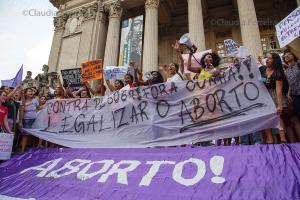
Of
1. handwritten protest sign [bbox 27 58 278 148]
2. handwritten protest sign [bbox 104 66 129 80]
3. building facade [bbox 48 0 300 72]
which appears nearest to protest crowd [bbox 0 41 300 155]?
handwritten protest sign [bbox 27 58 278 148]

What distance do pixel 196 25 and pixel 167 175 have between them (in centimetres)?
1241

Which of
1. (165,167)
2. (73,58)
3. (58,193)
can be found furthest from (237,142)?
(73,58)

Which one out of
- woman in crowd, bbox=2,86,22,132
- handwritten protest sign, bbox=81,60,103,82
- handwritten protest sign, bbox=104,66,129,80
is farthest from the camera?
handwritten protest sign, bbox=104,66,129,80

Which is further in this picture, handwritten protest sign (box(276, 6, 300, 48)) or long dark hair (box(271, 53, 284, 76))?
handwritten protest sign (box(276, 6, 300, 48))

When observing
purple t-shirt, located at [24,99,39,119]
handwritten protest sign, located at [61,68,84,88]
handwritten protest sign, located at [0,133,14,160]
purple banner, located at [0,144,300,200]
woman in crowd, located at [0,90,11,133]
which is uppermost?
handwritten protest sign, located at [61,68,84,88]

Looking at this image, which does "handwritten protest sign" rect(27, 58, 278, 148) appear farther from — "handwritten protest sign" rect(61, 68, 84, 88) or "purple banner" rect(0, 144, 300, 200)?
"handwritten protest sign" rect(61, 68, 84, 88)

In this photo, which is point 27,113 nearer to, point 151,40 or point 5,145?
point 5,145

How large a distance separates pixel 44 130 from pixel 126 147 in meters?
2.62

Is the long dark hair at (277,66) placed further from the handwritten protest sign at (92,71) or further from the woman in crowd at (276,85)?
the handwritten protest sign at (92,71)

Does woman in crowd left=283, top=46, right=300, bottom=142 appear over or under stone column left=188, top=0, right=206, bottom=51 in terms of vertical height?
under

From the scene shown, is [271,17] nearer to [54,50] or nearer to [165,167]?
[54,50]

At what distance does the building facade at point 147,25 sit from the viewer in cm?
1680

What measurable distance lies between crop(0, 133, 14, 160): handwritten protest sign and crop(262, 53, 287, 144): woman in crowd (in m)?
5.50

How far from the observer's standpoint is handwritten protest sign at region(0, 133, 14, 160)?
5.60 m
